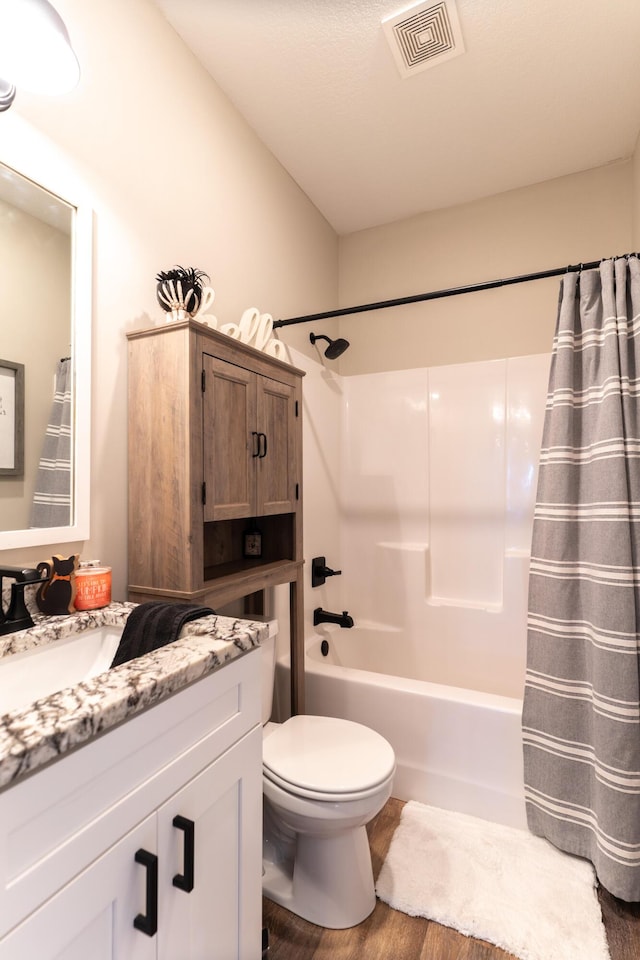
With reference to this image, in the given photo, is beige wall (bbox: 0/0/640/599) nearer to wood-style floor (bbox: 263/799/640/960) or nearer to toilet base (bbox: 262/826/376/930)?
toilet base (bbox: 262/826/376/930)

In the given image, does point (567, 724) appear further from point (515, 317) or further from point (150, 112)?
point (150, 112)

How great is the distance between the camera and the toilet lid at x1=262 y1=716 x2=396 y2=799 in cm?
123

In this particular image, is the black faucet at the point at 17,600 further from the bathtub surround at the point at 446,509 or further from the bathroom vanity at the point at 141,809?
the bathtub surround at the point at 446,509

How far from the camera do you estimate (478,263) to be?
8.35 feet

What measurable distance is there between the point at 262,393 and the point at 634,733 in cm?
153

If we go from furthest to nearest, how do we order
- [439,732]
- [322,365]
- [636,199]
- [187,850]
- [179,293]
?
1. [322,365]
2. [636,199]
3. [439,732]
4. [179,293]
5. [187,850]

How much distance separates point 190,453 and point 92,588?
15.9 inches

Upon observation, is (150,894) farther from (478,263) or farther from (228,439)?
(478,263)

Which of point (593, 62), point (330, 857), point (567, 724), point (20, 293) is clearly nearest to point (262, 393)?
point (20, 293)

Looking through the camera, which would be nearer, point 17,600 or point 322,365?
point 17,600

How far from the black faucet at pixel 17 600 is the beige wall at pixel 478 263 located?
2.20 metres

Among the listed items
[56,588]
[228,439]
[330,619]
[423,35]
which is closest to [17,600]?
[56,588]

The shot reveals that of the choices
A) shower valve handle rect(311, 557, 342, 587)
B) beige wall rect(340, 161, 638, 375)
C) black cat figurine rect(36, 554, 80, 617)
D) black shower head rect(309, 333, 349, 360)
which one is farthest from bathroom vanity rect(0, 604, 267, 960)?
beige wall rect(340, 161, 638, 375)

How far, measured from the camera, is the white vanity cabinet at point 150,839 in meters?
0.52
